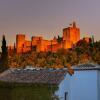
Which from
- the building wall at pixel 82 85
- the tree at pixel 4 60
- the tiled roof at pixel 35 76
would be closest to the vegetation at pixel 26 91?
the tiled roof at pixel 35 76

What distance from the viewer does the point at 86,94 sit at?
2720 cm

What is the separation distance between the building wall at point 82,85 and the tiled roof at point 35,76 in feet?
2.51

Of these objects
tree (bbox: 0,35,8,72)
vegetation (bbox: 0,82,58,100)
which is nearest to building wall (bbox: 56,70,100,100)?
vegetation (bbox: 0,82,58,100)

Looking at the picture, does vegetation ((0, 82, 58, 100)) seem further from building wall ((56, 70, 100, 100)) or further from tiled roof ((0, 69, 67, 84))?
building wall ((56, 70, 100, 100))

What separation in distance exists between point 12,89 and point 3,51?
21.9 metres

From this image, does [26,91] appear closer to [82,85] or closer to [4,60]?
[82,85]

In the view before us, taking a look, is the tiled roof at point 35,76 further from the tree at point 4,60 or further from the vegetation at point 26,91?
the tree at point 4,60

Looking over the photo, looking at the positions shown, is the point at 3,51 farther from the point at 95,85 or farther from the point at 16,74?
the point at 95,85

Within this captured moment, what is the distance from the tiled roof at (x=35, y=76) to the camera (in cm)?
2561

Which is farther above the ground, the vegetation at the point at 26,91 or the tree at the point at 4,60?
the tree at the point at 4,60

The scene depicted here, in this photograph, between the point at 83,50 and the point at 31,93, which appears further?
the point at 83,50

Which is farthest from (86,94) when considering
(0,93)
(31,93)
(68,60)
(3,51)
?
(68,60)

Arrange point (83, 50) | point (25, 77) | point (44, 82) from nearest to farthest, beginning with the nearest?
point (44, 82)
point (25, 77)
point (83, 50)

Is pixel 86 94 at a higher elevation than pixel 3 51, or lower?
lower
